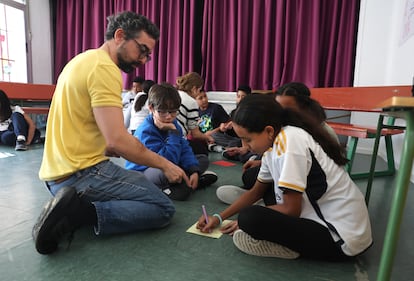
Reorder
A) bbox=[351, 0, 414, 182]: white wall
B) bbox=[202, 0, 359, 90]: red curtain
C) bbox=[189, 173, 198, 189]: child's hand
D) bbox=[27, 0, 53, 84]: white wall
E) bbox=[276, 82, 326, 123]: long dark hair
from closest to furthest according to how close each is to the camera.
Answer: bbox=[276, 82, 326, 123]: long dark hair < bbox=[189, 173, 198, 189]: child's hand < bbox=[351, 0, 414, 182]: white wall < bbox=[202, 0, 359, 90]: red curtain < bbox=[27, 0, 53, 84]: white wall

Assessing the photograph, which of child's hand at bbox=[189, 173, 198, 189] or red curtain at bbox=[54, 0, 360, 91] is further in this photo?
red curtain at bbox=[54, 0, 360, 91]

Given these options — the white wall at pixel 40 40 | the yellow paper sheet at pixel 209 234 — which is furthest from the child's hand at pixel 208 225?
the white wall at pixel 40 40

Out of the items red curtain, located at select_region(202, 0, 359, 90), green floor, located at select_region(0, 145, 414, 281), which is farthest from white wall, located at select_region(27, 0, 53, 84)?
green floor, located at select_region(0, 145, 414, 281)

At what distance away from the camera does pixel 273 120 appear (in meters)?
1.00

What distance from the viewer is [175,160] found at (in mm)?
1775

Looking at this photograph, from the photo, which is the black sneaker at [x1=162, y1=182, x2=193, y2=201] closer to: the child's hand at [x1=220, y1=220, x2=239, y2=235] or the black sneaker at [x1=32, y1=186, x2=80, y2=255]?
the child's hand at [x1=220, y1=220, x2=239, y2=235]

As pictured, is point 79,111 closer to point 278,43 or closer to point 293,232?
point 293,232

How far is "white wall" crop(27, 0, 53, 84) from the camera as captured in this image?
4883 millimetres

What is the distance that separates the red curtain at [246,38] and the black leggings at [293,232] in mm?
2778

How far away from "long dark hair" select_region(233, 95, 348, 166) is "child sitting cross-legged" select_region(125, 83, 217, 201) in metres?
0.74

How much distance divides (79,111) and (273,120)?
0.67m

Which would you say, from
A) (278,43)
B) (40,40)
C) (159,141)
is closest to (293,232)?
(159,141)

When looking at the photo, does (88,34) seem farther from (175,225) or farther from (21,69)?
(175,225)

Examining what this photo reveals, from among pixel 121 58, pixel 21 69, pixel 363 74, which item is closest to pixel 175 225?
pixel 121 58
